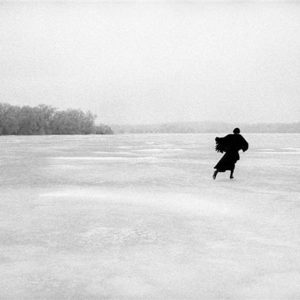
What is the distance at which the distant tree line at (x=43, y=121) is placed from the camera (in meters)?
119

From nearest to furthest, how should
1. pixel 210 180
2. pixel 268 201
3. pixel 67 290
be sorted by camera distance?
1. pixel 67 290
2. pixel 268 201
3. pixel 210 180

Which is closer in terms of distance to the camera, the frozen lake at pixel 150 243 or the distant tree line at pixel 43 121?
the frozen lake at pixel 150 243

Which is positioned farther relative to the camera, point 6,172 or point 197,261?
point 6,172

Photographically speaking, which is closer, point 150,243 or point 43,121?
point 150,243

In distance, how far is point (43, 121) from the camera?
128 m

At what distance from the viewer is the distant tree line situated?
390ft

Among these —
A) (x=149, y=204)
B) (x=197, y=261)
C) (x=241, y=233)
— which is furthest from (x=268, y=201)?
(x=197, y=261)

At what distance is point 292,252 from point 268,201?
167 inches

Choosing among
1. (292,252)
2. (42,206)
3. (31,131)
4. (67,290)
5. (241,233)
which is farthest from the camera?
(31,131)

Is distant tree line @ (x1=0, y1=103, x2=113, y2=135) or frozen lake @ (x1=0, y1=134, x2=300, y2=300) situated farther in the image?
distant tree line @ (x1=0, y1=103, x2=113, y2=135)

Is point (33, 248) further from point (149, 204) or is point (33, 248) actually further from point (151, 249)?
point (149, 204)

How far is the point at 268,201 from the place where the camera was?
958cm

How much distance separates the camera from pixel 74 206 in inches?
355

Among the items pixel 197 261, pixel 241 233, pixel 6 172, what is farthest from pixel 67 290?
pixel 6 172
